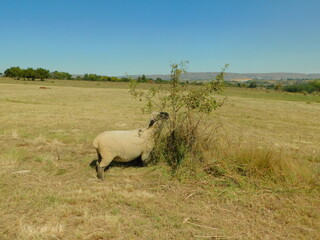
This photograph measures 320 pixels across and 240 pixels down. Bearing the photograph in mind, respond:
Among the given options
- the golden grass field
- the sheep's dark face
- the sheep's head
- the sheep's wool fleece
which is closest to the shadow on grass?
the golden grass field

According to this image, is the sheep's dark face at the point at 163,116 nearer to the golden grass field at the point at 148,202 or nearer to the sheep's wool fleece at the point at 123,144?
the sheep's wool fleece at the point at 123,144

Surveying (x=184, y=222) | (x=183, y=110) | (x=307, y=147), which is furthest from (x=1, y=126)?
(x=307, y=147)

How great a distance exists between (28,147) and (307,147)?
10.7 metres

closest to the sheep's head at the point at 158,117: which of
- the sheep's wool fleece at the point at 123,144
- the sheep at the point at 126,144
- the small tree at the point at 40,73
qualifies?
the sheep at the point at 126,144

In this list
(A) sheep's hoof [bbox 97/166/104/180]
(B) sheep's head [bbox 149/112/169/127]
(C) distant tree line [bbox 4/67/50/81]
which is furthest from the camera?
(C) distant tree line [bbox 4/67/50/81]

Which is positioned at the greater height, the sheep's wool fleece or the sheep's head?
the sheep's head

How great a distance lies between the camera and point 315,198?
4773 millimetres

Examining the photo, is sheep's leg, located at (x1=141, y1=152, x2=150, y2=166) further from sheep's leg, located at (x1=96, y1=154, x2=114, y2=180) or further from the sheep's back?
sheep's leg, located at (x1=96, y1=154, x2=114, y2=180)

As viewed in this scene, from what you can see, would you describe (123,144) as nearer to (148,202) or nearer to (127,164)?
(127,164)

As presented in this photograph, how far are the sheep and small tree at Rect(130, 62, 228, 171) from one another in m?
0.35

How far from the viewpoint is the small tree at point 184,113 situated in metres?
6.32

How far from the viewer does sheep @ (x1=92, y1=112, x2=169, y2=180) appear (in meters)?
5.84

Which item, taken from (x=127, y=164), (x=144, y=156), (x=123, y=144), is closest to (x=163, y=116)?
(x=144, y=156)

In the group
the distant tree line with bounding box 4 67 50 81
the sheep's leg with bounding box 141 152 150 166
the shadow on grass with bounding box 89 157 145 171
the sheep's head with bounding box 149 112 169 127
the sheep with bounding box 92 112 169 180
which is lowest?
the shadow on grass with bounding box 89 157 145 171
